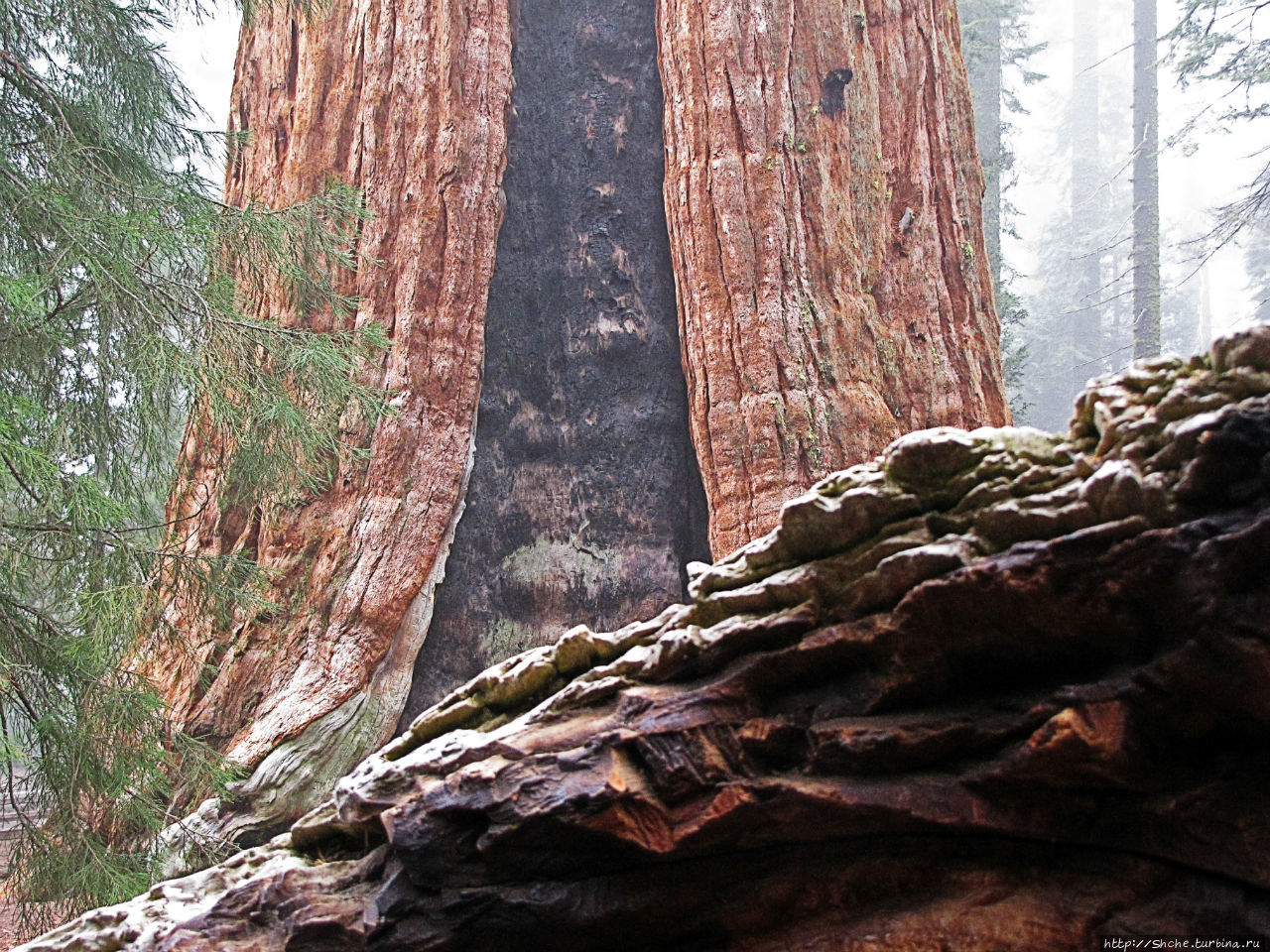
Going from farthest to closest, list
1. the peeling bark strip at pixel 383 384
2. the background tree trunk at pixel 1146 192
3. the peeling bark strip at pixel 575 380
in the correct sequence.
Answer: the background tree trunk at pixel 1146 192 < the peeling bark strip at pixel 575 380 < the peeling bark strip at pixel 383 384

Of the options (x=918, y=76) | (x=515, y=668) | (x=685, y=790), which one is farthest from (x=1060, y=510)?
(x=918, y=76)

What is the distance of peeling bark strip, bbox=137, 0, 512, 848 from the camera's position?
15.0ft

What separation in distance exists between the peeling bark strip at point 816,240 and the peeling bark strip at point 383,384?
122cm

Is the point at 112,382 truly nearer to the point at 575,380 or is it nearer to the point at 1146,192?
the point at 575,380

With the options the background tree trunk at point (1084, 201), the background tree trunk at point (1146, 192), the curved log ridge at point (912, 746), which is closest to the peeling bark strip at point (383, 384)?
the curved log ridge at point (912, 746)

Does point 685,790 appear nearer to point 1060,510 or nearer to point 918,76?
point 1060,510

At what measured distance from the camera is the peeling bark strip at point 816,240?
475cm

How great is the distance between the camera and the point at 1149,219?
13.9 m

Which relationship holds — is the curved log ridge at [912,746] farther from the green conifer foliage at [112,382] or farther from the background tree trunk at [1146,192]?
the background tree trunk at [1146,192]

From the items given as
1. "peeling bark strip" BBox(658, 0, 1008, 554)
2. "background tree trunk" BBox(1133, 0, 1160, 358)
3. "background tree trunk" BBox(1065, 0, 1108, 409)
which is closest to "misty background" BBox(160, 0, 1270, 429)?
"background tree trunk" BBox(1065, 0, 1108, 409)

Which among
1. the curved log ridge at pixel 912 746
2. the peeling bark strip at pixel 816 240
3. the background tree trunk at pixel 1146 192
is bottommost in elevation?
the curved log ridge at pixel 912 746

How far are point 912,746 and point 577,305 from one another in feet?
12.6

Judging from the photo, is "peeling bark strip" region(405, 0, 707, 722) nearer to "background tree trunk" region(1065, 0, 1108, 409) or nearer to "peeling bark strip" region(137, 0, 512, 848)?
"peeling bark strip" region(137, 0, 512, 848)

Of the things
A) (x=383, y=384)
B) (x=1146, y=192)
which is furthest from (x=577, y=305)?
(x=1146, y=192)
